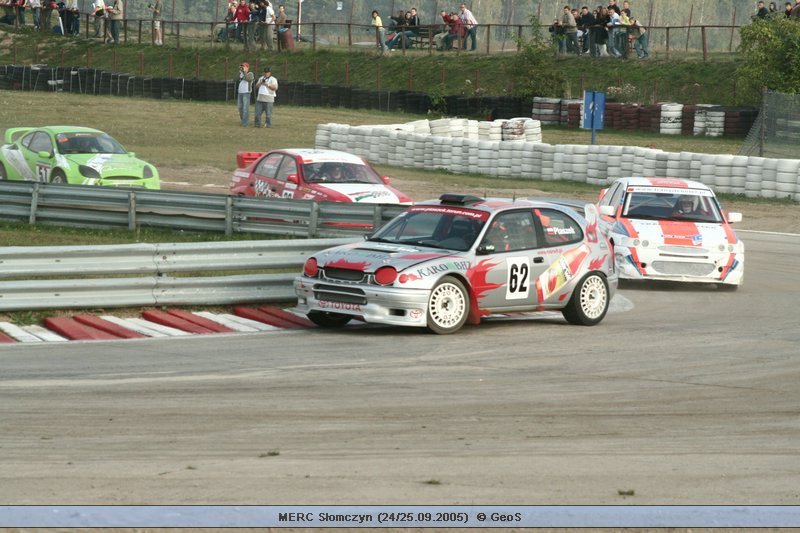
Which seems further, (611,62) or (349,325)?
(611,62)

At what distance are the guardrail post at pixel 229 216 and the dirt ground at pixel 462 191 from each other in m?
7.41

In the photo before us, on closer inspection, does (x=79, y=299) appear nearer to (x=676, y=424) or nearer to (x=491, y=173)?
(x=676, y=424)

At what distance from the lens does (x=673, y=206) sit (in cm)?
1702

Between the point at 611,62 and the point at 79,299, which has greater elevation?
the point at 611,62

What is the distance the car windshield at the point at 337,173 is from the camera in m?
19.5

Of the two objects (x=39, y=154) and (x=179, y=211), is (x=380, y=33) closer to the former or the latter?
(x=39, y=154)

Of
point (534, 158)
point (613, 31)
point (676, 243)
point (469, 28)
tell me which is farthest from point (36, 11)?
point (676, 243)

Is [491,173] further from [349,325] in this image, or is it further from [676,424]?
[676,424]

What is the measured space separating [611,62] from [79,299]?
3449 cm

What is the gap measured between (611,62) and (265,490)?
131ft

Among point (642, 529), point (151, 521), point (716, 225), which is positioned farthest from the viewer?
point (716, 225)

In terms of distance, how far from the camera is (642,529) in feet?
19.6

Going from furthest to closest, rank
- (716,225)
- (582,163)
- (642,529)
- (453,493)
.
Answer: (582,163)
(716,225)
(453,493)
(642,529)

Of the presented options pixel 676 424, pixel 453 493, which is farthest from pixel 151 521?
pixel 676 424
